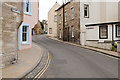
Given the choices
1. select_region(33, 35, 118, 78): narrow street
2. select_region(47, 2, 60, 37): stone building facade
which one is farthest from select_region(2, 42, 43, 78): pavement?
select_region(47, 2, 60, 37): stone building facade

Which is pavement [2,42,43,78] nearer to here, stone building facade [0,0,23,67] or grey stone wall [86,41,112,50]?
stone building facade [0,0,23,67]

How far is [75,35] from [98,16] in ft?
17.0

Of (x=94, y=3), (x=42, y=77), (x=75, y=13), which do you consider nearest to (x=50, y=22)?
(x=75, y=13)

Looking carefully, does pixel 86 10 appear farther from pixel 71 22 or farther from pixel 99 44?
pixel 99 44

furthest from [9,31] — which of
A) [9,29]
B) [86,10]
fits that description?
[86,10]

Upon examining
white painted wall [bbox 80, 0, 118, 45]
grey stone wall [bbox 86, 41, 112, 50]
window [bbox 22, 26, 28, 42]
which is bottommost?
grey stone wall [bbox 86, 41, 112, 50]

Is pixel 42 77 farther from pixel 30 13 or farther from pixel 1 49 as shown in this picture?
pixel 30 13

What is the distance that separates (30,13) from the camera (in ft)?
46.4

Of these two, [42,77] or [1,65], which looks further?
[1,65]

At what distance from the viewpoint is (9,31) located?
7.16 m

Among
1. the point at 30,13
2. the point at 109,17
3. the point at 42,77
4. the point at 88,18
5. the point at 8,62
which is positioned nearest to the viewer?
the point at 42,77

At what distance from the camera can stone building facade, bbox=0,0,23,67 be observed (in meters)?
6.56

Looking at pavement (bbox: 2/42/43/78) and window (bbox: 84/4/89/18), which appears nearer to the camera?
pavement (bbox: 2/42/43/78)

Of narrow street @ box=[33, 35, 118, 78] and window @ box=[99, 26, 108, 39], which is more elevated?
window @ box=[99, 26, 108, 39]
